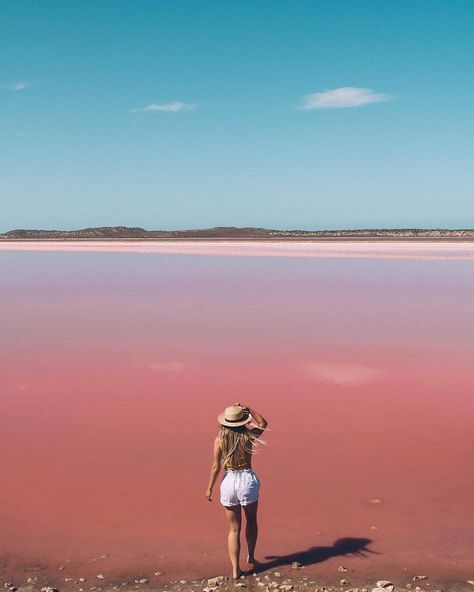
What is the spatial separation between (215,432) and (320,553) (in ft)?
8.02

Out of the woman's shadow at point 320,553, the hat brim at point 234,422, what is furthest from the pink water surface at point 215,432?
the hat brim at point 234,422

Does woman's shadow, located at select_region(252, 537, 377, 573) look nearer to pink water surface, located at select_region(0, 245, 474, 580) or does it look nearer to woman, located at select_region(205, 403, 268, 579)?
pink water surface, located at select_region(0, 245, 474, 580)

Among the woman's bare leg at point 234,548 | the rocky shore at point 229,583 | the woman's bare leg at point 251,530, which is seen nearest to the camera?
the rocky shore at point 229,583

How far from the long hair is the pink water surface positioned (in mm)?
797

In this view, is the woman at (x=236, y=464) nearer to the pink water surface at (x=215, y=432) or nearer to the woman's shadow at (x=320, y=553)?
the woman's shadow at (x=320, y=553)

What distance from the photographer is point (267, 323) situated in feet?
Result: 45.0

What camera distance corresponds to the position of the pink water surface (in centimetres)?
Result: 491

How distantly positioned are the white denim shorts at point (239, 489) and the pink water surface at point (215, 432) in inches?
20.1

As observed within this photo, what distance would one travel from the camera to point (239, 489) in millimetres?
4504

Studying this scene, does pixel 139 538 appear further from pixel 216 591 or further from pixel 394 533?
pixel 394 533

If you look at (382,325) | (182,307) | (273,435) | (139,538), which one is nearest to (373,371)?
(273,435)

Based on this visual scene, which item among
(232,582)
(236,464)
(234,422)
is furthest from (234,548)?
(234,422)

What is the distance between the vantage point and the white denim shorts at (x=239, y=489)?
4508mm

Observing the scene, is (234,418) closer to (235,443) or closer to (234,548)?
(235,443)
